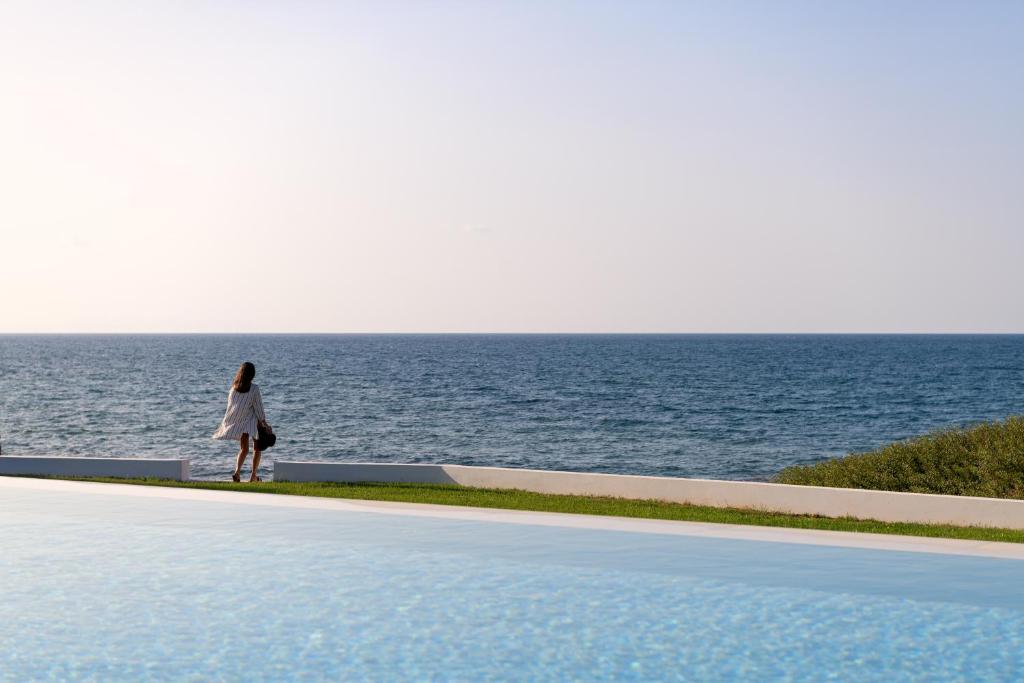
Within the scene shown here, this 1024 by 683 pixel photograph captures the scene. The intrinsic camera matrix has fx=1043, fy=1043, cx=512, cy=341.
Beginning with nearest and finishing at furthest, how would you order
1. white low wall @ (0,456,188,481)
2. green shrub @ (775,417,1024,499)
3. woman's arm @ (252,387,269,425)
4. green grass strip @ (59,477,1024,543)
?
green grass strip @ (59,477,1024,543) → woman's arm @ (252,387,269,425) → green shrub @ (775,417,1024,499) → white low wall @ (0,456,188,481)

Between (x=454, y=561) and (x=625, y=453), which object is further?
(x=625, y=453)

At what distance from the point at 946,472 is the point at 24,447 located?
37.2 metres

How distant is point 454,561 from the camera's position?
10.6 metres

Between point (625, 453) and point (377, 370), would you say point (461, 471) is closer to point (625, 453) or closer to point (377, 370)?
point (625, 453)

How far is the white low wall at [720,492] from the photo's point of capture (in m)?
13.3

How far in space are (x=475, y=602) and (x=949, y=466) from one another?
36.3 ft

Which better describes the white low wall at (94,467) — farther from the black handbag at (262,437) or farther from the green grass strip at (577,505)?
the black handbag at (262,437)

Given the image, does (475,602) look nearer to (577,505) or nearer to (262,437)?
(577,505)

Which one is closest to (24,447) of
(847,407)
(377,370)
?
(847,407)

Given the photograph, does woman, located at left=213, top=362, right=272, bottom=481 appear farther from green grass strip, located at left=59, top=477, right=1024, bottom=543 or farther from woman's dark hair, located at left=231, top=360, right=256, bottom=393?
green grass strip, located at left=59, top=477, right=1024, bottom=543

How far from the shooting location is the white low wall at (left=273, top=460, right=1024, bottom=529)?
43.8 feet

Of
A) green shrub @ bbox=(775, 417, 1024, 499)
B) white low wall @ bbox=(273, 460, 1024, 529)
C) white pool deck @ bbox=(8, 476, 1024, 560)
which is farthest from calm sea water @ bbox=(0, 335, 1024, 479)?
white pool deck @ bbox=(8, 476, 1024, 560)

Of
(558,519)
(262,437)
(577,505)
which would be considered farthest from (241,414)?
(558,519)

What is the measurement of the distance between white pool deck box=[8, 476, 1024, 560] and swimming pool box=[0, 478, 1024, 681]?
10 cm
